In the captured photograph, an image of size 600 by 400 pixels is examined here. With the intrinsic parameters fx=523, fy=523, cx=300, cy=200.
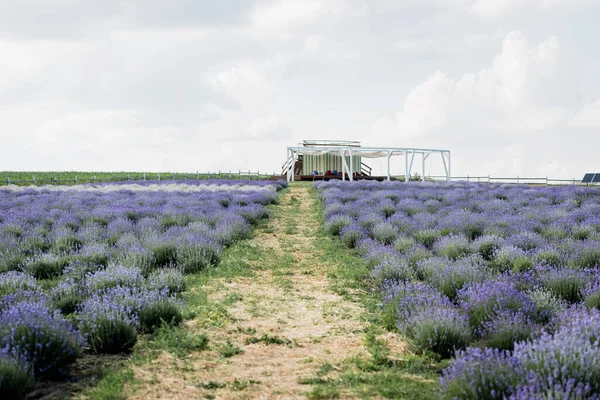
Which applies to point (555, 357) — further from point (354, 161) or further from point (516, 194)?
point (354, 161)

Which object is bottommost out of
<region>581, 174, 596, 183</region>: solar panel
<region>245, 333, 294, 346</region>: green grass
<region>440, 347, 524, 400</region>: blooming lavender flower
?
<region>245, 333, 294, 346</region>: green grass

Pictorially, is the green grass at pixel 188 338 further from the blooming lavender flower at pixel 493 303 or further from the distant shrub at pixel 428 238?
the distant shrub at pixel 428 238

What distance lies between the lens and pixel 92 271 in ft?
29.8

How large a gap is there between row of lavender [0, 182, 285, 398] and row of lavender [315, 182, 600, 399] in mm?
3145

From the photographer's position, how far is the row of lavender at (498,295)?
3.89m

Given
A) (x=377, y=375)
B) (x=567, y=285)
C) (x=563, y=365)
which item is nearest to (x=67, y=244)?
(x=377, y=375)

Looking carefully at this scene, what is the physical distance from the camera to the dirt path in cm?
471

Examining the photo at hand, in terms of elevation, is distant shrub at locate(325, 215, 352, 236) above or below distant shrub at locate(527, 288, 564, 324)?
above

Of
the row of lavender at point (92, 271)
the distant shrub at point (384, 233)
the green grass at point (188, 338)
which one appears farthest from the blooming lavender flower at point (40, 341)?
the distant shrub at point (384, 233)

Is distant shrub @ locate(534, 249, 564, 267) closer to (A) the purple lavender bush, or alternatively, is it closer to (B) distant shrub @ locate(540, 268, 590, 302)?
(B) distant shrub @ locate(540, 268, 590, 302)

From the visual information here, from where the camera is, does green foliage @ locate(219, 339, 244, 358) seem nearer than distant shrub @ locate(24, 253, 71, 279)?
Yes

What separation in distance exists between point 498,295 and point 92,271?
663 cm

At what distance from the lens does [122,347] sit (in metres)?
5.64

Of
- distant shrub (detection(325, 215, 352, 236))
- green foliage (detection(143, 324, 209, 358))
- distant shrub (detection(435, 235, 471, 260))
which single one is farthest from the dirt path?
distant shrub (detection(325, 215, 352, 236))
